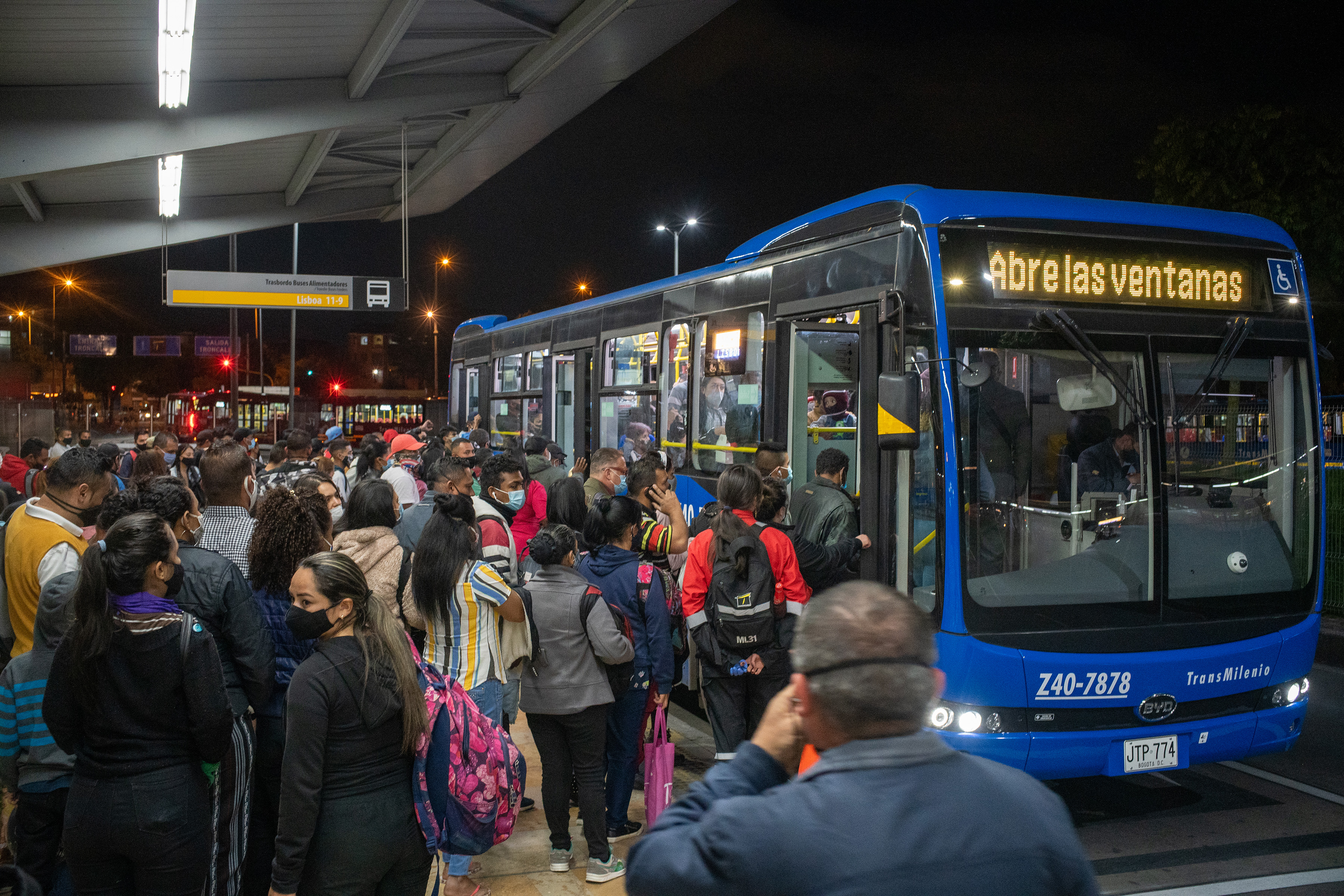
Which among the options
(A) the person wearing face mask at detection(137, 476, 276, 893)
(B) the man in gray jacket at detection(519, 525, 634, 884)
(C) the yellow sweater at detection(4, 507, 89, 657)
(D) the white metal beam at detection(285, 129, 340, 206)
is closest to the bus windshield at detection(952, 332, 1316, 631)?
(B) the man in gray jacket at detection(519, 525, 634, 884)

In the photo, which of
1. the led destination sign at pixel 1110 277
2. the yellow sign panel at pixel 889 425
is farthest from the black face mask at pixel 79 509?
the led destination sign at pixel 1110 277

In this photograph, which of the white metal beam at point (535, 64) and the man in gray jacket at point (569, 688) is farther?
the white metal beam at point (535, 64)

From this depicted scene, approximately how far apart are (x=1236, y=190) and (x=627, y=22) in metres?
16.4

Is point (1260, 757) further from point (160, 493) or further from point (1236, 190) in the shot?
point (1236, 190)

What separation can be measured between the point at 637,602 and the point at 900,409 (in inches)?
66.8

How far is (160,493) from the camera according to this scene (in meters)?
4.15

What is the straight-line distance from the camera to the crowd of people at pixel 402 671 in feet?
6.06

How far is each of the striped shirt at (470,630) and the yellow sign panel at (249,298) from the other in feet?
45.8

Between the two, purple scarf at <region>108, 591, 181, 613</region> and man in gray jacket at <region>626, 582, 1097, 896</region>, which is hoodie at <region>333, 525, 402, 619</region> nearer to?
purple scarf at <region>108, 591, 181, 613</region>

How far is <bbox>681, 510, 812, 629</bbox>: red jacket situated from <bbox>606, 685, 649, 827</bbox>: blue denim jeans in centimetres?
51

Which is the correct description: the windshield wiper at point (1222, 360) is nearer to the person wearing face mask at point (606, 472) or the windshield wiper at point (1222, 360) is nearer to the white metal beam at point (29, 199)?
the person wearing face mask at point (606, 472)

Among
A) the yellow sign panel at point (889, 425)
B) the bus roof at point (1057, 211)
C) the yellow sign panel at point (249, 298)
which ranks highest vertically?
the yellow sign panel at point (249, 298)

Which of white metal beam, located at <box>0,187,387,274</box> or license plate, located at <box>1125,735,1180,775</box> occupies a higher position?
white metal beam, located at <box>0,187,387,274</box>

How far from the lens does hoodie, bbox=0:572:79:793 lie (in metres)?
3.92
